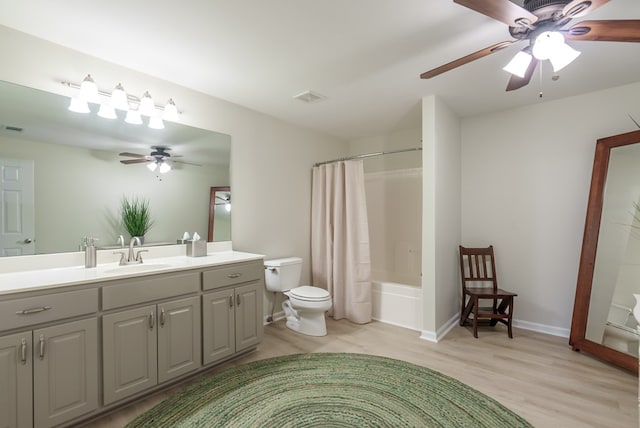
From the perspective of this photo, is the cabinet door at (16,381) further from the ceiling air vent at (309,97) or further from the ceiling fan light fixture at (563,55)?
the ceiling fan light fixture at (563,55)

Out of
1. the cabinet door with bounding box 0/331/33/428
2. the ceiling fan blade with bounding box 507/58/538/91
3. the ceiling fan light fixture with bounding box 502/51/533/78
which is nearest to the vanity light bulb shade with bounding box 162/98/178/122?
the cabinet door with bounding box 0/331/33/428

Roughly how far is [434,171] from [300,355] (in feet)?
6.76

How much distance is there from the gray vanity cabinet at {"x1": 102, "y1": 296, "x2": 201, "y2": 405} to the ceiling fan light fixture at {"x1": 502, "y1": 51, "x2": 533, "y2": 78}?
2.53 meters

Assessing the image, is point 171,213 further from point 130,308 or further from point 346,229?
point 346,229

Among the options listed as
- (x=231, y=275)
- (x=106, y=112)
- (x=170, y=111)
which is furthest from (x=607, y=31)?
(x=106, y=112)

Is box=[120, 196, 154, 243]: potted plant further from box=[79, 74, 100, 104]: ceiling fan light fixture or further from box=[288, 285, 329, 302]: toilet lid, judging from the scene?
box=[288, 285, 329, 302]: toilet lid

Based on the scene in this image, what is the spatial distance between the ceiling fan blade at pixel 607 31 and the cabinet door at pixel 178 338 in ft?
8.80

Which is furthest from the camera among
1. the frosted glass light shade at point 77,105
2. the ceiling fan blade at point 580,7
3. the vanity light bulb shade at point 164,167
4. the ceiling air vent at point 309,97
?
the ceiling air vent at point 309,97

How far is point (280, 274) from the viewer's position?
3.11 meters

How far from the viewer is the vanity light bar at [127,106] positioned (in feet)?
6.53

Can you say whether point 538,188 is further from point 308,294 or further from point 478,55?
point 308,294

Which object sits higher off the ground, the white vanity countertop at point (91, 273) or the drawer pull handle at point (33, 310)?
the white vanity countertop at point (91, 273)

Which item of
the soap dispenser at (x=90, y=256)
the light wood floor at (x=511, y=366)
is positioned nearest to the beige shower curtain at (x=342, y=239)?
the light wood floor at (x=511, y=366)

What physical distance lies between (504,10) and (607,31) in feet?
1.78
